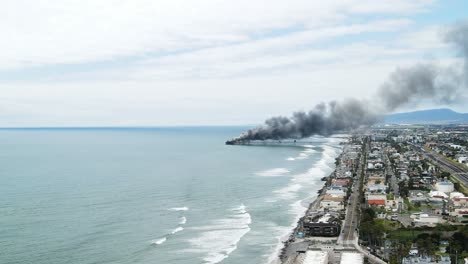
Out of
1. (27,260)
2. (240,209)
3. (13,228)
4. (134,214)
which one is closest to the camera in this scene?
(27,260)

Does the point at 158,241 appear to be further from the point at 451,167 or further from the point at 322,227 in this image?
the point at 451,167

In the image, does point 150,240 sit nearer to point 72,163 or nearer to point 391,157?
point 72,163

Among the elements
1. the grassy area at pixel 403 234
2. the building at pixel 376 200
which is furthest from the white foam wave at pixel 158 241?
the building at pixel 376 200

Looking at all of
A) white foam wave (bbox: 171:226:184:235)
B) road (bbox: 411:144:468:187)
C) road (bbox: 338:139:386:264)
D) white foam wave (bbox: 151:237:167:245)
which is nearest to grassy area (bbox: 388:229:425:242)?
road (bbox: 338:139:386:264)

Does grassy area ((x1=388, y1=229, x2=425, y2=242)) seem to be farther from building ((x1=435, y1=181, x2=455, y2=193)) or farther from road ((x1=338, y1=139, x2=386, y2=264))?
building ((x1=435, y1=181, x2=455, y2=193))

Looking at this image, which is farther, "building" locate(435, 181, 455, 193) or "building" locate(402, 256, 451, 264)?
"building" locate(435, 181, 455, 193)

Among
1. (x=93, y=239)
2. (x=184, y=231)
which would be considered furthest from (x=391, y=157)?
(x=93, y=239)

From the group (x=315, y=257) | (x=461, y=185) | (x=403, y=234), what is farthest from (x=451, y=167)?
(x=315, y=257)
